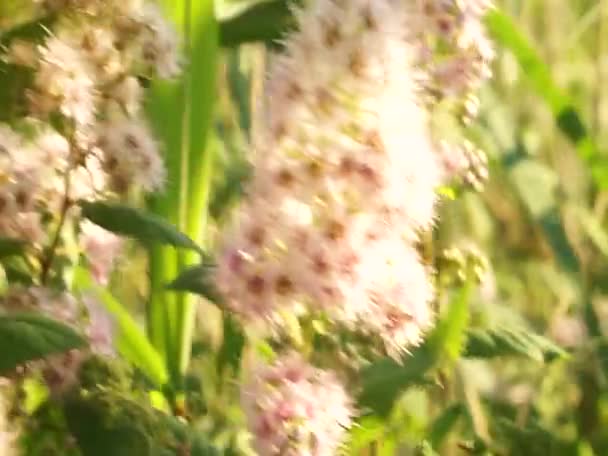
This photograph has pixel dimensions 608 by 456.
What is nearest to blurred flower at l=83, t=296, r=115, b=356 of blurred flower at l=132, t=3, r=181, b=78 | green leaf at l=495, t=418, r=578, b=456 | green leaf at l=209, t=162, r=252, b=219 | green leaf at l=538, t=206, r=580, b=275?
blurred flower at l=132, t=3, r=181, b=78

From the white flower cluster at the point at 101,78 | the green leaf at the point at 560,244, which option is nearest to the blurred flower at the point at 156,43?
the white flower cluster at the point at 101,78

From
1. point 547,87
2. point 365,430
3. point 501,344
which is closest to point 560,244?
point 547,87

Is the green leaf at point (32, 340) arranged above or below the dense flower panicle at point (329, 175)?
below

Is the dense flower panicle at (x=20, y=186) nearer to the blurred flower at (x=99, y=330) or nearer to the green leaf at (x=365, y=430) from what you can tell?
the blurred flower at (x=99, y=330)

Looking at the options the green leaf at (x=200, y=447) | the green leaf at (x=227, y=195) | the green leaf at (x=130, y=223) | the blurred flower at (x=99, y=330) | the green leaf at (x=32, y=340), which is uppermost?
the green leaf at (x=130, y=223)

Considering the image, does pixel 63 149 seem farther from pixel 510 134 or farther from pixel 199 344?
pixel 510 134

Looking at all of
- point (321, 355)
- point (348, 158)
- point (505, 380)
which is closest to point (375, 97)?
point (348, 158)

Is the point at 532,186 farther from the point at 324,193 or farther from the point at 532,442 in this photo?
the point at 324,193
